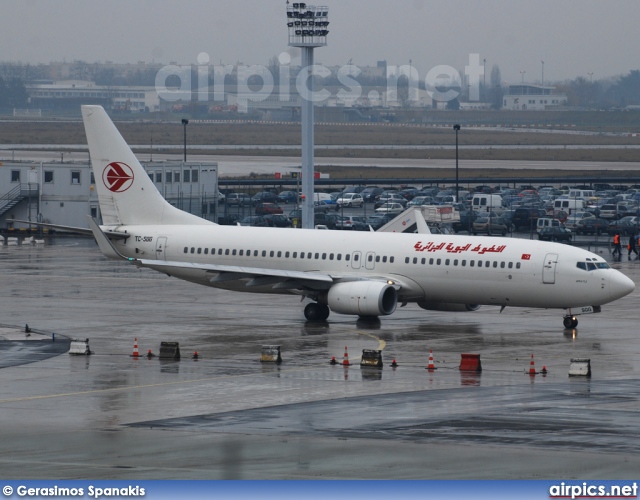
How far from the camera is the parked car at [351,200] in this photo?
125m

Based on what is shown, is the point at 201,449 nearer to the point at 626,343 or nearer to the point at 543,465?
the point at 543,465

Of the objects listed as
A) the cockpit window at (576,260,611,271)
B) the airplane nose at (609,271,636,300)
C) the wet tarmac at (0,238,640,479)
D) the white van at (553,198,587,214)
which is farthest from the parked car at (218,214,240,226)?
the airplane nose at (609,271,636,300)

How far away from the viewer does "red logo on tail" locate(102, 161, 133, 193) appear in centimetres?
5650

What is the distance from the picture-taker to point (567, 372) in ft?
123

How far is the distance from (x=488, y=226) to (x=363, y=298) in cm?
5282

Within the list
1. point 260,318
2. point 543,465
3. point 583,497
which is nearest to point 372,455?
point 543,465

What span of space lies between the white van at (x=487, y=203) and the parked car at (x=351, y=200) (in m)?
13.8

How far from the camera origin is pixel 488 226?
100062 millimetres

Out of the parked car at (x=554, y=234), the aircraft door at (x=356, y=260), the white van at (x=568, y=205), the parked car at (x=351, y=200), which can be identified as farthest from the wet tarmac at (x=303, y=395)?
the parked car at (x=351, y=200)

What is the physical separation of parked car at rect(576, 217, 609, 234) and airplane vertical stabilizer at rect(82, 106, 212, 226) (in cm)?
5301

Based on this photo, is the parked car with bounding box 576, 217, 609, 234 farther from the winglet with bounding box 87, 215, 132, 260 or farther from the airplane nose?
the winglet with bounding box 87, 215, 132, 260

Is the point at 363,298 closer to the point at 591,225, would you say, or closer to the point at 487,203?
the point at 591,225

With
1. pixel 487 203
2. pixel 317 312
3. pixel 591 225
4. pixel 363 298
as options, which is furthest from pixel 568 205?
pixel 363 298

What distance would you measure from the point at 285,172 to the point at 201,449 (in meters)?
141
